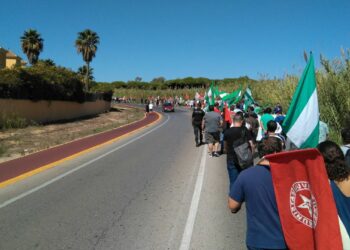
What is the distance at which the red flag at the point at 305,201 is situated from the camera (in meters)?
3.39

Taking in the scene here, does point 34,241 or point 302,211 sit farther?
point 34,241

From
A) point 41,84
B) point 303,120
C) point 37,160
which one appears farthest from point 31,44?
point 303,120

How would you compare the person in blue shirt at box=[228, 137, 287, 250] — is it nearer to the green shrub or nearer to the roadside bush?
the green shrub

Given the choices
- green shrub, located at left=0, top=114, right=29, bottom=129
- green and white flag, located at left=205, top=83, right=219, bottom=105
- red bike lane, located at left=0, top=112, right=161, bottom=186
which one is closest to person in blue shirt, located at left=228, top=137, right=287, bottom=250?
red bike lane, located at left=0, top=112, right=161, bottom=186

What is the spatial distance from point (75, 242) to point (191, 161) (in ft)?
26.1

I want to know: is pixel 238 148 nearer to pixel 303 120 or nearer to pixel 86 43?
pixel 303 120

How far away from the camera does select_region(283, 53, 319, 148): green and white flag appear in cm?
486

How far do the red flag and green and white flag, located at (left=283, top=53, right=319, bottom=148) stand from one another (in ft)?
4.69

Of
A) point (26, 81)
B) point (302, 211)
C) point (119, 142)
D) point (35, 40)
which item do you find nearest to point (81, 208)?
point (302, 211)

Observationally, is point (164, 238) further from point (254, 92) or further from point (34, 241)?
point (254, 92)

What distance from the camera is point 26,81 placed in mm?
30234

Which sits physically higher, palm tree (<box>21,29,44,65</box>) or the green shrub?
palm tree (<box>21,29,44,65</box>)

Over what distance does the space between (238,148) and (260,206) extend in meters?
4.18

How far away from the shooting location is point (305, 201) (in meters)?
3.40
